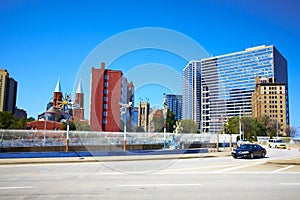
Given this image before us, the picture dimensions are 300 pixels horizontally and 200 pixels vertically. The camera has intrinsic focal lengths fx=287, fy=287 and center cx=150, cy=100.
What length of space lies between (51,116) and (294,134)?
106 m

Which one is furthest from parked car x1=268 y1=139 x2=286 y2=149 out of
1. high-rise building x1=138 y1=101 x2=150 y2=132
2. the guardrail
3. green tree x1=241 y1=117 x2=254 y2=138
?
green tree x1=241 y1=117 x2=254 y2=138

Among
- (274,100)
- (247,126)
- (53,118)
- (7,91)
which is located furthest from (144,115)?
(7,91)

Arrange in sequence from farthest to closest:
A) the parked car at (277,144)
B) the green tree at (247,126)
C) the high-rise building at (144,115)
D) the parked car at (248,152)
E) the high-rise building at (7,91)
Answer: the high-rise building at (7,91)
the green tree at (247,126)
the parked car at (277,144)
the high-rise building at (144,115)
the parked car at (248,152)

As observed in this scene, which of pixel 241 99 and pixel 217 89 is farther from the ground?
pixel 241 99

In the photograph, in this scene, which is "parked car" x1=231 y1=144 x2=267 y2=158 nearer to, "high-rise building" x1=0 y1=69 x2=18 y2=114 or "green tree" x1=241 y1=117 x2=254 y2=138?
"green tree" x1=241 y1=117 x2=254 y2=138

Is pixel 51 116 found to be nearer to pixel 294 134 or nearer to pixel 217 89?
pixel 217 89

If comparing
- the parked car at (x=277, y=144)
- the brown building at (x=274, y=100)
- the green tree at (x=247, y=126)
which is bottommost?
the parked car at (x=277, y=144)

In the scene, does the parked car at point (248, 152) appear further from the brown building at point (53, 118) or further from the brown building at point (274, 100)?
the brown building at point (274, 100)

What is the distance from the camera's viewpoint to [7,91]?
146m

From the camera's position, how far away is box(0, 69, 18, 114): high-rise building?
143 meters

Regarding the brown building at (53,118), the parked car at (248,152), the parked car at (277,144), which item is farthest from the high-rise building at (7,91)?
the parked car at (248,152)

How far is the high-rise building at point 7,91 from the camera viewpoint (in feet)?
469

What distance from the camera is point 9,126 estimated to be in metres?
75.1

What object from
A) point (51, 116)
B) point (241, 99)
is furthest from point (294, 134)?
point (51, 116)
